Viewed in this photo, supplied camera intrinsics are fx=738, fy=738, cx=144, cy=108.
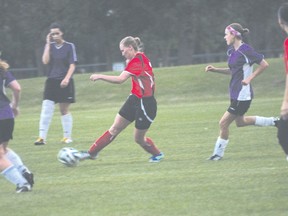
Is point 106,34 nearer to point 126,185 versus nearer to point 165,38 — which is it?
point 165,38

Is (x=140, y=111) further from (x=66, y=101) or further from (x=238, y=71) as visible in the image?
(x=66, y=101)

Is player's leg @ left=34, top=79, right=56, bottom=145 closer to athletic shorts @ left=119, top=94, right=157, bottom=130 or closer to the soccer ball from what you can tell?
the soccer ball

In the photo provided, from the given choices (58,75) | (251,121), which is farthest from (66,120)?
(251,121)

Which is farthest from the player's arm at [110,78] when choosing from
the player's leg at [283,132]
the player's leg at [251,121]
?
the player's leg at [283,132]

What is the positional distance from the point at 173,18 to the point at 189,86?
63.3ft

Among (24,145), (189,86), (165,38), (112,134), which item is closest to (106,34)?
(165,38)

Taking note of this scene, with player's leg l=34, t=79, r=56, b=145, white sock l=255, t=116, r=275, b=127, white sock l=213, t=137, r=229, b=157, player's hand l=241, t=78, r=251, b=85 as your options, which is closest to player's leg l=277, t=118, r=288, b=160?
player's hand l=241, t=78, r=251, b=85

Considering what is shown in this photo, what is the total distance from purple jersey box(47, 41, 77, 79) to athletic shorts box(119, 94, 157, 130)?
12.1ft

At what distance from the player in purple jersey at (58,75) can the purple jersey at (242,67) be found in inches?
155

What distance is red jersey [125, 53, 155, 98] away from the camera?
10211 mm

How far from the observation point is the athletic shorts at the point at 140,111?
10.4m

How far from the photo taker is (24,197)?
8148 mm

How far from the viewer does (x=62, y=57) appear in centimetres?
1394

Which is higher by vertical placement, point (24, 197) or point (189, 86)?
point (24, 197)
